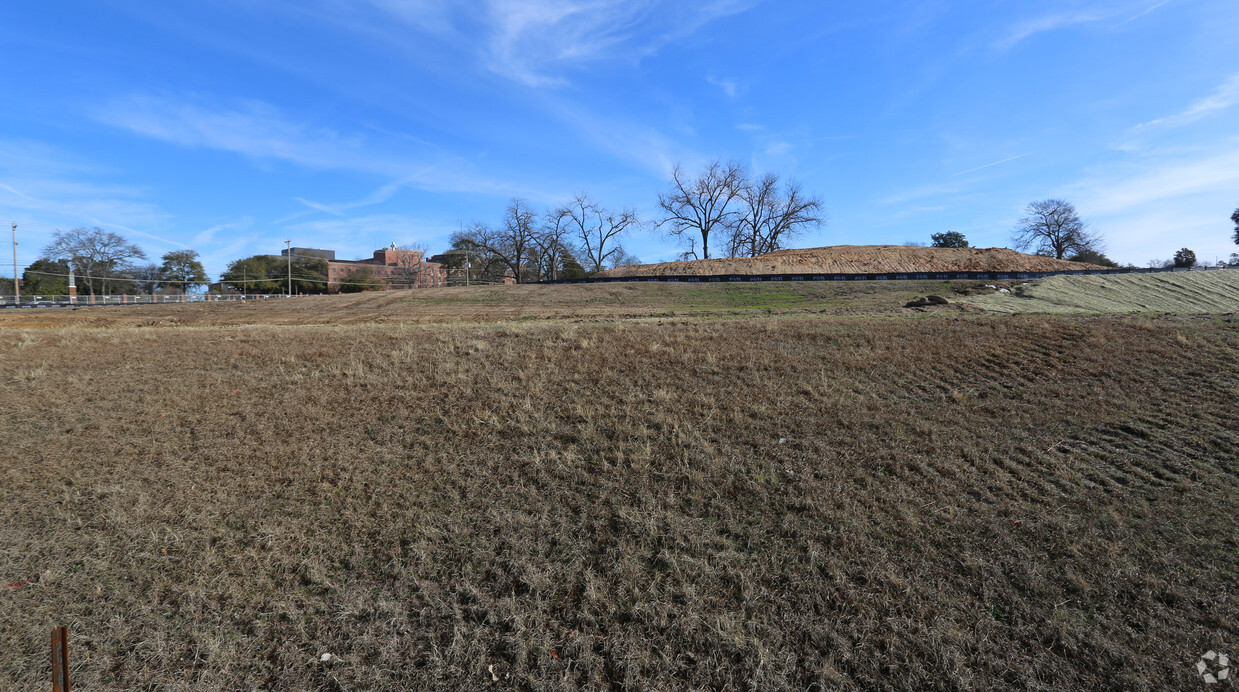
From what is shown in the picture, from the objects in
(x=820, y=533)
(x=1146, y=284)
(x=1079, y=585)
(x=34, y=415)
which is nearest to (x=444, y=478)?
(x=820, y=533)

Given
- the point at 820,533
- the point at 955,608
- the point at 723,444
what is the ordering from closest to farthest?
the point at 955,608 → the point at 820,533 → the point at 723,444

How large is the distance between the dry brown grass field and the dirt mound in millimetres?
29438

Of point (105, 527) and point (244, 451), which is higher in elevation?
point (244, 451)

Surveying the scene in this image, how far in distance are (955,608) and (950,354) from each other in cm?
716

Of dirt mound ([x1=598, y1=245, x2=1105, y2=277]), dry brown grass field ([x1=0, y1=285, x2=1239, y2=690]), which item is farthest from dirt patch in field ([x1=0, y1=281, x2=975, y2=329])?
dry brown grass field ([x1=0, y1=285, x2=1239, y2=690])

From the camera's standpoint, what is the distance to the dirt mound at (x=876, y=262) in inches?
1420

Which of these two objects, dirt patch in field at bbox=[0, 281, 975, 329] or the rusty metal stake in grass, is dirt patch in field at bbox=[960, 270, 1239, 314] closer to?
dirt patch in field at bbox=[0, 281, 975, 329]

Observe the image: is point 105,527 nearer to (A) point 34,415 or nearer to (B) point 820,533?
(A) point 34,415

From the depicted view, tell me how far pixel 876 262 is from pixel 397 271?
9048 cm

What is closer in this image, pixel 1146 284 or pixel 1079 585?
pixel 1079 585

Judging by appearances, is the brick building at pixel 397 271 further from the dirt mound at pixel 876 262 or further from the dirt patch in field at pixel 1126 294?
the dirt patch in field at pixel 1126 294

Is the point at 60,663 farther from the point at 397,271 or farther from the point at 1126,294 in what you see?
the point at 397,271

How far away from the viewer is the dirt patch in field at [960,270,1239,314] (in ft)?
62.8

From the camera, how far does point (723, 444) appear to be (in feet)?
21.2
